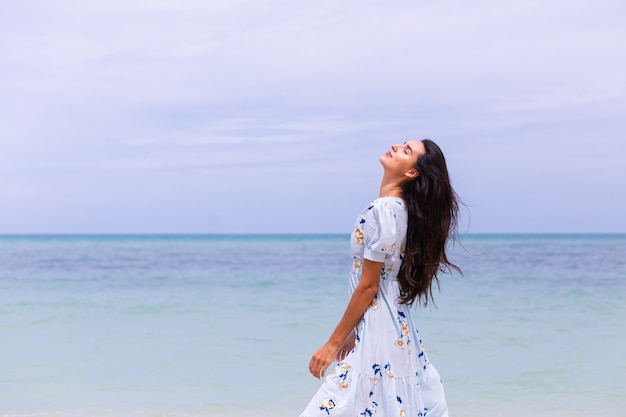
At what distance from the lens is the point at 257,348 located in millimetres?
7996

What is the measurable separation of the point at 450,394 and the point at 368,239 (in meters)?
3.86

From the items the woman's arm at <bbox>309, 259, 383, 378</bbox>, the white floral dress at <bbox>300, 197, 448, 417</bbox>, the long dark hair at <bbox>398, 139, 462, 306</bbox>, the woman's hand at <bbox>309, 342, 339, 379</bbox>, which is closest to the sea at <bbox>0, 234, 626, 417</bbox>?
the long dark hair at <bbox>398, 139, 462, 306</bbox>

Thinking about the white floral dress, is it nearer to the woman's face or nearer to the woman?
the woman

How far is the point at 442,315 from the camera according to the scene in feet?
34.5

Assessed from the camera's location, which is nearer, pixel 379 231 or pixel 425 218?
pixel 379 231

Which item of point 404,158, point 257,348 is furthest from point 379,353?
point 257,348

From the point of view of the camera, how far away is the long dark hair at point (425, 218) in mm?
2943

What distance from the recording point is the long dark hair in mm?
2943

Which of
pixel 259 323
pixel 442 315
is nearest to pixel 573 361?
pixel 442 315

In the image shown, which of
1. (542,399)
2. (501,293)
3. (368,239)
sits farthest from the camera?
(501,293)

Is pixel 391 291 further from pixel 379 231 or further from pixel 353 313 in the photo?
pixel 379 231

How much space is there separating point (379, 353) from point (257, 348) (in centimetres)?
522

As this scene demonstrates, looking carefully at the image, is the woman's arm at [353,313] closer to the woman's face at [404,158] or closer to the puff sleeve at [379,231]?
the puff sleeve at [379,231]

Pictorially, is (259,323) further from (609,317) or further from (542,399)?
(609,317)
